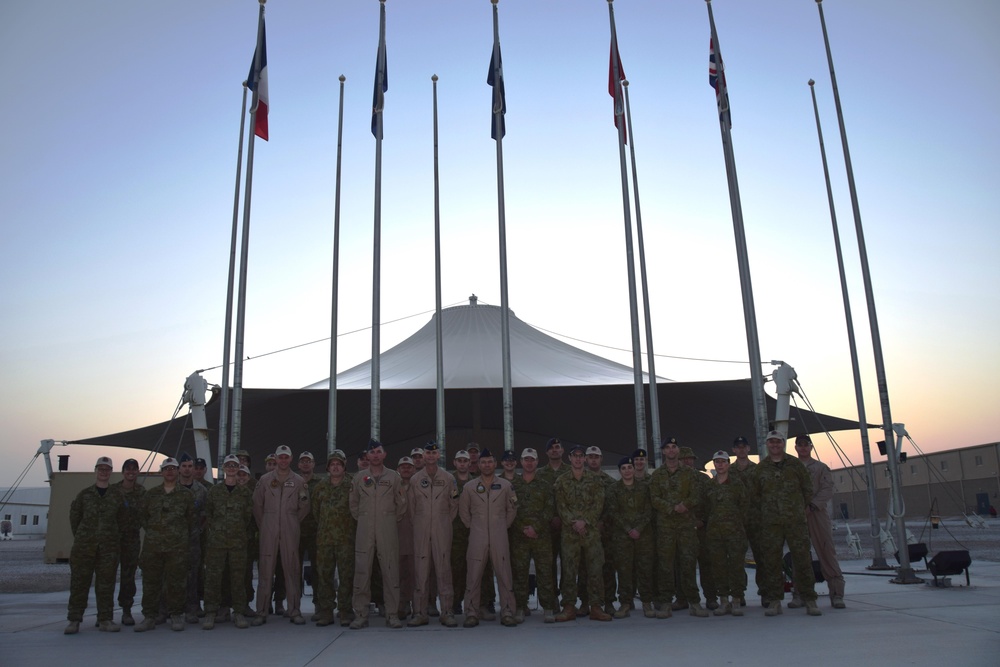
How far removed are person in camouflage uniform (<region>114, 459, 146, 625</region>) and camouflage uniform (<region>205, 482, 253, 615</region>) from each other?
1.86ft

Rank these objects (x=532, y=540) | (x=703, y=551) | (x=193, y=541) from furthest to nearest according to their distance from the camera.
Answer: (x=703, y=551)
(x=193, y=541)
(x=532, y=540)

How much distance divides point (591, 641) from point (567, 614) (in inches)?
37.9

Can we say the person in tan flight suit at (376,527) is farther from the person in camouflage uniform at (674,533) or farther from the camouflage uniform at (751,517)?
the camouflage uniform at (751,517)

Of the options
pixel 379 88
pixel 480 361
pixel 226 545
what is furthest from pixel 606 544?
pixel 480 361

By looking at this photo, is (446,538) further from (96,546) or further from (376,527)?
(96,546)

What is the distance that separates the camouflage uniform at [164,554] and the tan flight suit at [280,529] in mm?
555

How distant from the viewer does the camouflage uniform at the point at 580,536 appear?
18.3 feet

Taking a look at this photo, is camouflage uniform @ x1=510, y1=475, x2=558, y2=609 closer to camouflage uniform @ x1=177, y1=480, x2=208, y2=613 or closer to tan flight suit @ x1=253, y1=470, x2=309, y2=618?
tan flight suit @ x1=253, y1=470, x2=309, y2=618

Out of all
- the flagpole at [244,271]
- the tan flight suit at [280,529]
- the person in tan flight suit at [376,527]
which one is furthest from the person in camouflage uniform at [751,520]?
the flagpole at [244,271]

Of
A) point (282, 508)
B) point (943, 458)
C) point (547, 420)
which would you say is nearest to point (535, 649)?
point (282, 508)

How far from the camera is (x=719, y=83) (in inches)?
392

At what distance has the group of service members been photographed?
218 inches

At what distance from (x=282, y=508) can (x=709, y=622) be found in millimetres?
3291

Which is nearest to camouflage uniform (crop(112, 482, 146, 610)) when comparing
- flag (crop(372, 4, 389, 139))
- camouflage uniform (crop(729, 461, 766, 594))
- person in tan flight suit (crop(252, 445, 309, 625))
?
person in tan flight suit (crop(252, 445, 309, 625))
